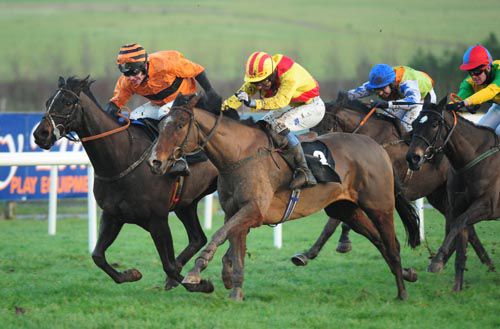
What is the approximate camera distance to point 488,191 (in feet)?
26.1

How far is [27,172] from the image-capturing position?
13344mm

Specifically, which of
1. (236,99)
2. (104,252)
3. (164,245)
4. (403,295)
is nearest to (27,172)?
(104,252)

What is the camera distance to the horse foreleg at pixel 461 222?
769 centimetres

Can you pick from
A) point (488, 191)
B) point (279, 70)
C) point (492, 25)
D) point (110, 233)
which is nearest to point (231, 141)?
point (279, 70)

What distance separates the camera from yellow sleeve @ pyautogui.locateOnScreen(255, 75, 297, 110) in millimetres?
7105

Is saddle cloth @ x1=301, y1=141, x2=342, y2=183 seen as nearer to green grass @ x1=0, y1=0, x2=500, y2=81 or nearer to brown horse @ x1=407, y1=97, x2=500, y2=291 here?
brown horse @ x1=407, y1=97, x2=500, y2=291

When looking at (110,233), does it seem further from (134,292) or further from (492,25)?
(492,25)

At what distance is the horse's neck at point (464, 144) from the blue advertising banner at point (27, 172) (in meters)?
6.79

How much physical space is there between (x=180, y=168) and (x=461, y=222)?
2.29 metres

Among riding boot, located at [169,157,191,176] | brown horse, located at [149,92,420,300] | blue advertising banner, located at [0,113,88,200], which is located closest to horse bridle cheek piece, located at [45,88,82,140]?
riding boot, located at [169,157,191,176]

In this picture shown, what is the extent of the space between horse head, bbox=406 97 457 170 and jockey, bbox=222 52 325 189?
831mm

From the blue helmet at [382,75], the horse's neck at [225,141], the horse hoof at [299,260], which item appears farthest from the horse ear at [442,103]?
the horse hoof at [299,260]

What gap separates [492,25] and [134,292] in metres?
24.9

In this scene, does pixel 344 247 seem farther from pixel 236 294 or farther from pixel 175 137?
pixel 175 137
